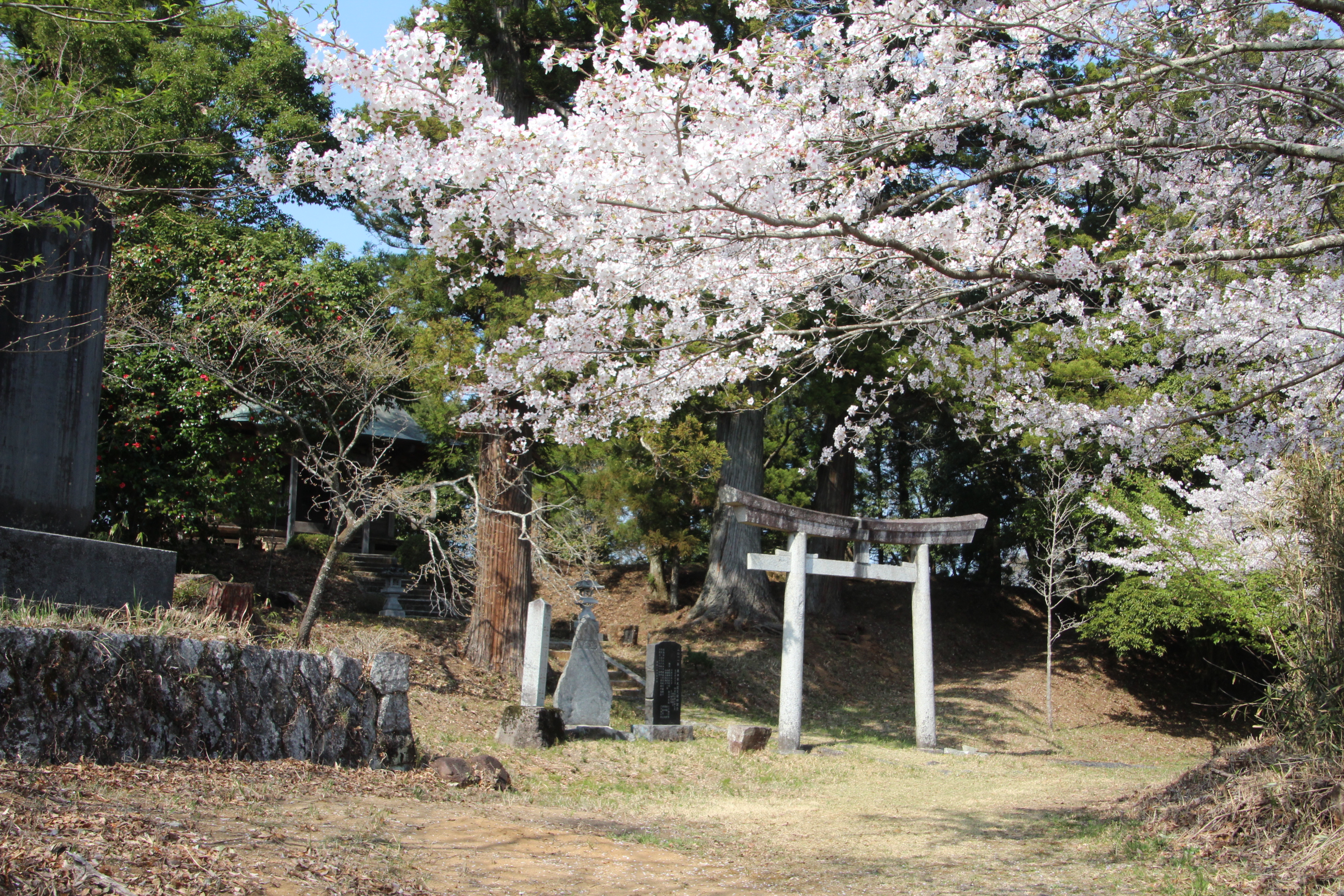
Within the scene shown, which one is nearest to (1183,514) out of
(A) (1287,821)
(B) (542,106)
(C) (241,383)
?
(A) (1287,821)

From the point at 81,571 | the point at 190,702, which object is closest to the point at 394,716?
the point at 190,702

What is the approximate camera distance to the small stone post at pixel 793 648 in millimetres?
11328

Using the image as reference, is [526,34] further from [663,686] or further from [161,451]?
[663,686]

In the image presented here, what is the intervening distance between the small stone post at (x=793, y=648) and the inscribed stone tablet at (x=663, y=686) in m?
1.33

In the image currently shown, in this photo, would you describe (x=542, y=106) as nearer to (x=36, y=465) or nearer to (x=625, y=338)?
(x=625, y=338)

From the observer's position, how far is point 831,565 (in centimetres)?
1248

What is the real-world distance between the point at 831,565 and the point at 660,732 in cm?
332

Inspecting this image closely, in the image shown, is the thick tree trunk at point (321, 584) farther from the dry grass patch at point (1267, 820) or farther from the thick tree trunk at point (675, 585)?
A: the thick tree trunk at point (675, 585)

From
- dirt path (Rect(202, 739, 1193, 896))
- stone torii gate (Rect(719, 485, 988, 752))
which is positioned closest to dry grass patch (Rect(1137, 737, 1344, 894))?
dirt path (Rect(202, 739, 1193, 896))

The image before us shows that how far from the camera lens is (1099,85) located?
514 centimetres

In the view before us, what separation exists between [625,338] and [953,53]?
3.37 metres

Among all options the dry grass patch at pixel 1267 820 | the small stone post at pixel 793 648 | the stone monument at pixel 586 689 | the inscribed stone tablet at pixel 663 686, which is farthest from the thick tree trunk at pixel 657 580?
the dry grass patch at pixel 1267 820

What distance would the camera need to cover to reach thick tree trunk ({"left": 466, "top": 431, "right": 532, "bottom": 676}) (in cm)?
1245

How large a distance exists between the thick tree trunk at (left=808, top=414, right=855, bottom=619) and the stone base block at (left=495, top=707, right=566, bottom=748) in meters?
9.32
